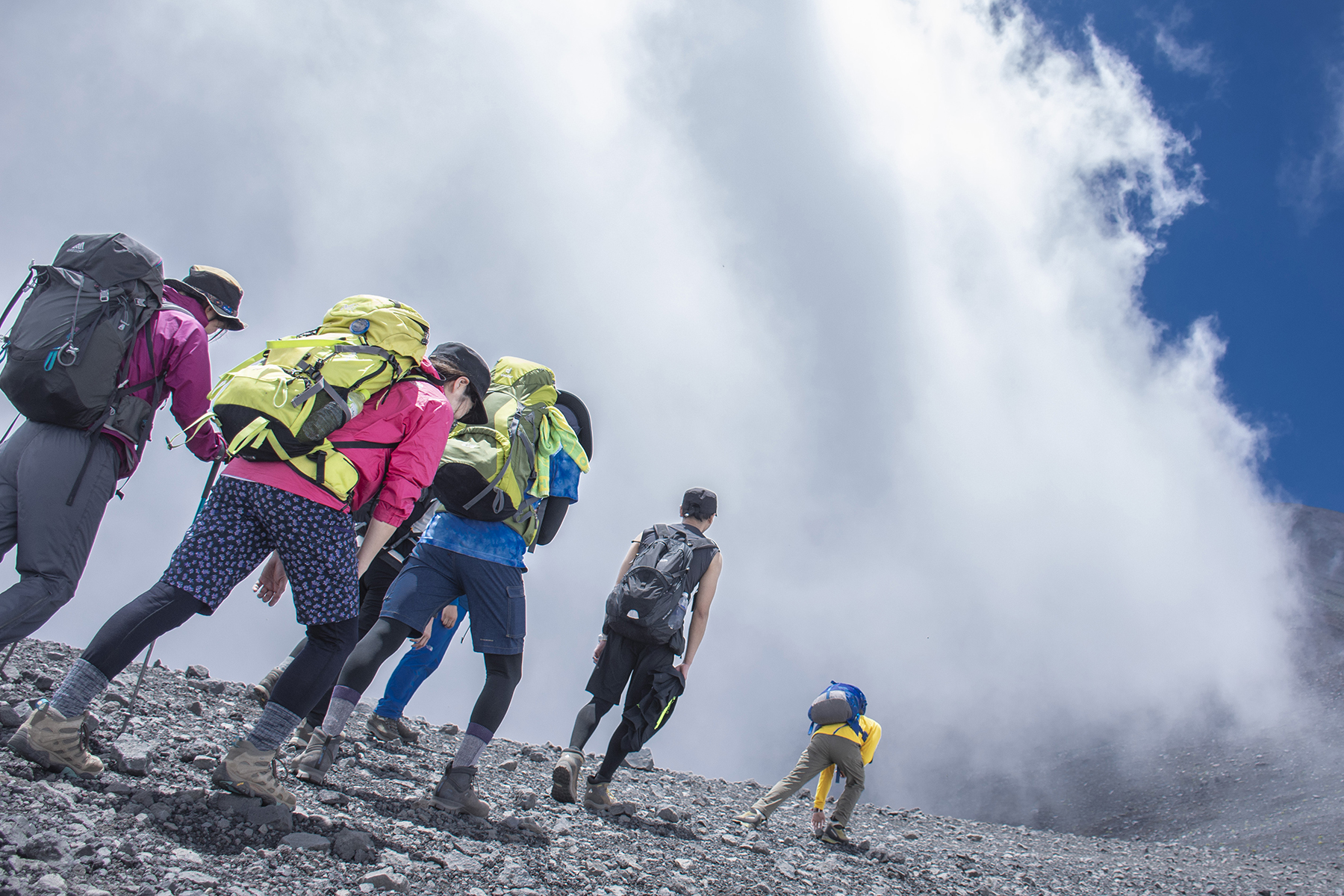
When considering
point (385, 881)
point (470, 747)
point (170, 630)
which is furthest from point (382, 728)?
point (385, 881)

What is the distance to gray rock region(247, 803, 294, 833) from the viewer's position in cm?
335

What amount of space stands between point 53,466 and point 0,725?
142 centimetres

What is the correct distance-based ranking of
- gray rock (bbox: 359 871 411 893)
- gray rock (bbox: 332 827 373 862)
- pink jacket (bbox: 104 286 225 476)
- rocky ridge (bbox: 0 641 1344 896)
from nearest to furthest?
rocky ridge (bbox: 0 641 1344 896)
gray rock (bbox: 359 871 411 893)
gray rock (bbox: 332 827 373 862)
pink jacket (bbox: 104 286 225 476)

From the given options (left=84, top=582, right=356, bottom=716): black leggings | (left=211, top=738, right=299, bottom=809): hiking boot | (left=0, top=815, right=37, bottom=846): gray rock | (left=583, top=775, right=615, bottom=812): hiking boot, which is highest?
(left=84, top=582, right=356, bottom=716): black leggings

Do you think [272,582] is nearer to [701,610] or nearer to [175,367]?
[175,367]

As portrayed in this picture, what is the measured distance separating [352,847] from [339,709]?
1212 mm

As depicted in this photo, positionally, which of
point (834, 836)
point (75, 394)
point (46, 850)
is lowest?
point (46, 850)

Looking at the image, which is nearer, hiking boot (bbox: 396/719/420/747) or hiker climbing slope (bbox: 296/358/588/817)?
hiker climbing slope (bbox: 296/358/588/817)

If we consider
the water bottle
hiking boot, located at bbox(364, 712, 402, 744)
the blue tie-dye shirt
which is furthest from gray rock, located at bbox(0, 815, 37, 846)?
hiking boot, located at bbox(364, 712, 402, 744)

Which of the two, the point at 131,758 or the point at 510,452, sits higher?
the point at 510,452

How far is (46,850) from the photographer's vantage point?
8.69 ft

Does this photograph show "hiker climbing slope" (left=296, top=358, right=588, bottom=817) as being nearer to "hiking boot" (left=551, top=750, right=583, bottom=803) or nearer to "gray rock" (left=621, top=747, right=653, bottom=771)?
"hiking boot" (left=551, top=750, right=583, bottom=803)

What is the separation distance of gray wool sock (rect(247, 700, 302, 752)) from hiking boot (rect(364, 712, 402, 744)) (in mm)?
3502

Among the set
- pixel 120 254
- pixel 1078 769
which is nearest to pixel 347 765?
pixel 120 254
